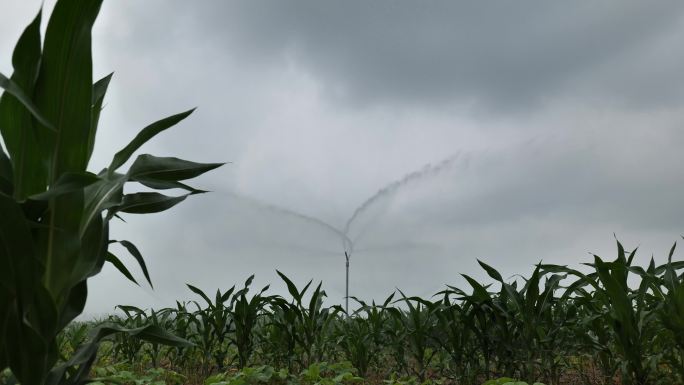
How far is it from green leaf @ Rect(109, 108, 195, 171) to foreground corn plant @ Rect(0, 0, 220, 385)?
6cm

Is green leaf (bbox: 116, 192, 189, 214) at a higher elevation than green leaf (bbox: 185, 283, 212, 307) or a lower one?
lower

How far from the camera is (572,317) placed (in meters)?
3.61

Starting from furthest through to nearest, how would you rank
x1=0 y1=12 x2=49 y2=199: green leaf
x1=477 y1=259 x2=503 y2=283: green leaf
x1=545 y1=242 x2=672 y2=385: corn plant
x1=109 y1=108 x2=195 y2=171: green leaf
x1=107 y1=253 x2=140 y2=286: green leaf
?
x1=477 y1=259 x2=503 y2=283: green leaf → x1=545 y1=242 x2=672 y2=385: corn plant → x1=107 y1=253 x2=140 y2=286: green leaf → x1=109 y1=108 x2=195 y2=171: green leaf → x1=0 y1=12 x2=49 y2=199: green leaf

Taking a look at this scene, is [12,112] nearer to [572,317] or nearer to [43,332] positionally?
[43,332]

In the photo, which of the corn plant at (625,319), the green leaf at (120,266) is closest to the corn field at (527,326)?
the corn plant at (625,319)

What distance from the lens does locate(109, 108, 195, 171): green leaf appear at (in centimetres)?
156

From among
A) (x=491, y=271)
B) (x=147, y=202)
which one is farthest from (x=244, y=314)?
(x=147, y=202)

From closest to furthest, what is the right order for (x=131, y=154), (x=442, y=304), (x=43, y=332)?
(x=43, y=332)
(x=131, y=154)
(x=442, y=304)

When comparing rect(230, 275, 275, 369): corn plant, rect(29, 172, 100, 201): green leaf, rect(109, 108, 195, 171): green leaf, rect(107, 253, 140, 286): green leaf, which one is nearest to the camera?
rect(29, 172, 100, 201): green leaf

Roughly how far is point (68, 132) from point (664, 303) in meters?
2.81

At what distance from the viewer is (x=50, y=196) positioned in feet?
4.18

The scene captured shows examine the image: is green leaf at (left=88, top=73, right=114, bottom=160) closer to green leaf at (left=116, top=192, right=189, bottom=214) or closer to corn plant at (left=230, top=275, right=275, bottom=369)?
green leaf at (left=116, top=192, right=189, bottom=214)

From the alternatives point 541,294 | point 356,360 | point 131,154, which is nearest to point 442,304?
point 541,294

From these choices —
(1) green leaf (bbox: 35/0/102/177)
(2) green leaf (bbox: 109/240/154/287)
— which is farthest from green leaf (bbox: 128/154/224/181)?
(2) green leaf (bbox: 109/240/154/287)
